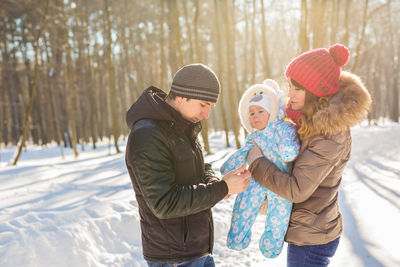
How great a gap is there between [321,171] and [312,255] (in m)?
0.56

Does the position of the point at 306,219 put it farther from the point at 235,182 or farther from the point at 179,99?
the point at 179,99

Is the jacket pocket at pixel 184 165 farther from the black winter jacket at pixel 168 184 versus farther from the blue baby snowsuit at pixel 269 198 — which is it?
the blue baby snowsuit at pixel 269 198

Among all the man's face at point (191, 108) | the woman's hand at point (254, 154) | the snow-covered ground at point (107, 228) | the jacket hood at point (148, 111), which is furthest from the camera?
the snow-covered ground at point (107, 228)

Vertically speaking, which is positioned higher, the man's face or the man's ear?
the man's ear

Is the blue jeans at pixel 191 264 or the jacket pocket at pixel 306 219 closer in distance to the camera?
the blue jeans at pixel 191 264

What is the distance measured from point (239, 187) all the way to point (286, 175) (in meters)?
0.31

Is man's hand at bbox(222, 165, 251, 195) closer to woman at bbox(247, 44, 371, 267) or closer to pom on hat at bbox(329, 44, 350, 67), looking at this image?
woman at bbox(247, 44, 371, 267)

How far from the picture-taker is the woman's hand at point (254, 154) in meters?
1.96

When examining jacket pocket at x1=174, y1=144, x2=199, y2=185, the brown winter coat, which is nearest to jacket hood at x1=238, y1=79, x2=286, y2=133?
the brown winter coat

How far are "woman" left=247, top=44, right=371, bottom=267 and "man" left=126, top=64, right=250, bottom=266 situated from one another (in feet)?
1.03

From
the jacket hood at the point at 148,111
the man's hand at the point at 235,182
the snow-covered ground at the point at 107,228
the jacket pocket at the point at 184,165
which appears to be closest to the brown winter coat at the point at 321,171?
the man's hand at the point at 235,182

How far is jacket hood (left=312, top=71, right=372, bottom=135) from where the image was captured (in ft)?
5.46

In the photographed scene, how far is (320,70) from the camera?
1.81 meters

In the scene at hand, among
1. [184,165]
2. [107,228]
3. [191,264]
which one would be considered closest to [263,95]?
[184,165]
